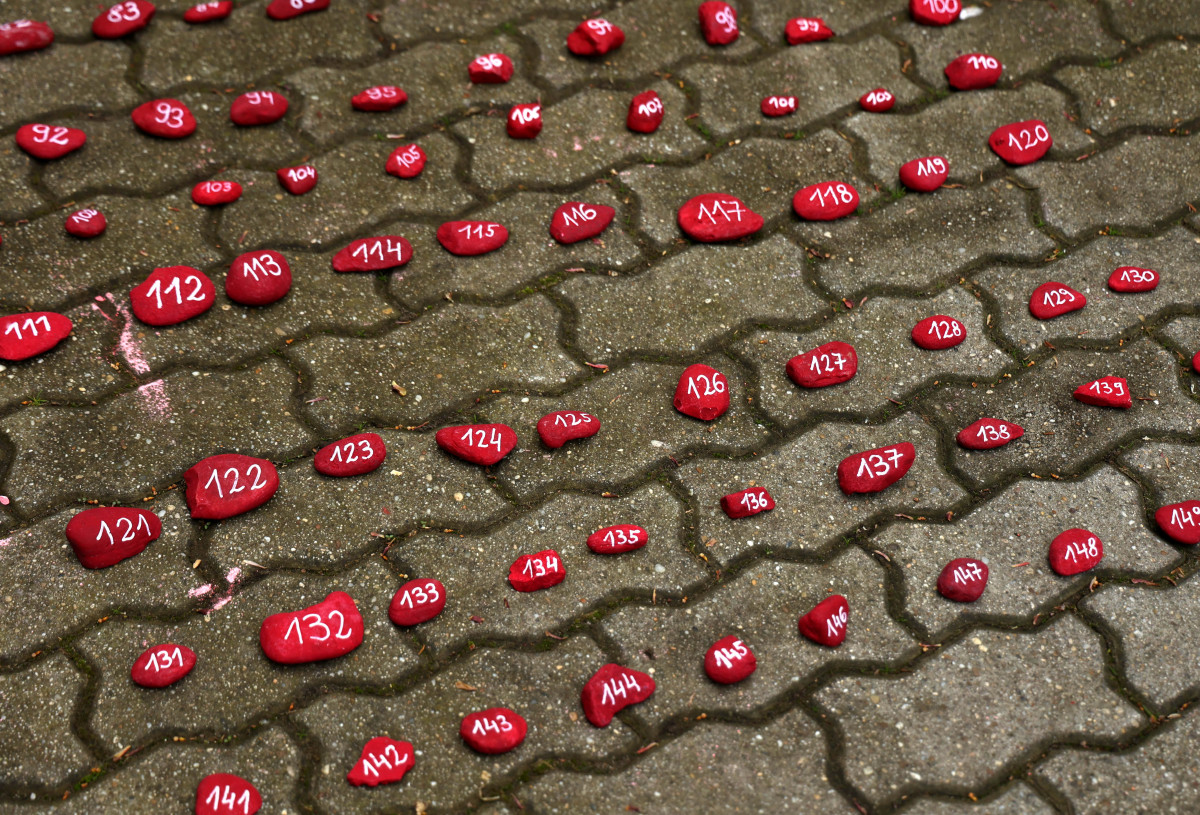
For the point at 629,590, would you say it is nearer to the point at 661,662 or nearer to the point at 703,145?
the point at 661,662

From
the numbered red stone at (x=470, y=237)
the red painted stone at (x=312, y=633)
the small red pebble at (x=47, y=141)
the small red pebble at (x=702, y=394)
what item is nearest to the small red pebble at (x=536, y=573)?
the red painted stone at (x=312, y=633)

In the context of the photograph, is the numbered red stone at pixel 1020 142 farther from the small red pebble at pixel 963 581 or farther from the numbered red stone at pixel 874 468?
the small red pebble at pixel 963 581

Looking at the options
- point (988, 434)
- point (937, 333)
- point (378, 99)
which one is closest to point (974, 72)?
point (937, 333)

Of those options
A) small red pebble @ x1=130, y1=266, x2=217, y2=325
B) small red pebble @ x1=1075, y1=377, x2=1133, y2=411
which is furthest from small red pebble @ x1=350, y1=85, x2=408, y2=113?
small red pebble @ x1=1075, y1=377, x2=1133, y2=411

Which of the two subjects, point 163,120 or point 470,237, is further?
point 163,120

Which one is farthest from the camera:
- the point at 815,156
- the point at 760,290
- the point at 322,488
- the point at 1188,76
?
the point at 1188,76

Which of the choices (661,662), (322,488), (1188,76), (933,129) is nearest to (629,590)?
(661,662)

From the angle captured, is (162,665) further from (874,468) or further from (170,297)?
(874,468)

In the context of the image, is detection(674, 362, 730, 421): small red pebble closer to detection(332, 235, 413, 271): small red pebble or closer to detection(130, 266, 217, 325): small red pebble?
detection(332, 235, 413, 271): small red pebble
